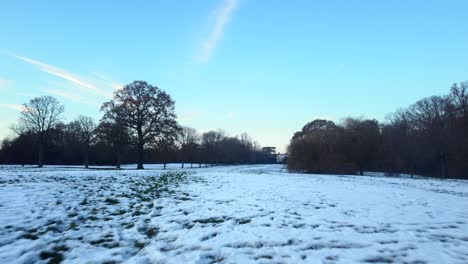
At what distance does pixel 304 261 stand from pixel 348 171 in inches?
1770

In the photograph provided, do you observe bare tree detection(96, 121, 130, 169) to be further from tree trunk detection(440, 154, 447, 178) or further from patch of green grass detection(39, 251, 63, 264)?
tree trunk detection(440, 154, 447, 178)

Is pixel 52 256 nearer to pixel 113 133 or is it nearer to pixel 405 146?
pixel 113 133

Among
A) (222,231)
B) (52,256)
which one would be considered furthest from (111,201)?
(222,231)

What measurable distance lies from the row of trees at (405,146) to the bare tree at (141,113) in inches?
957

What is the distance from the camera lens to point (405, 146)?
152ft

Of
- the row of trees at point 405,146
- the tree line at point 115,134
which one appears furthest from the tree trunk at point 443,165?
the tree line at point 115,134

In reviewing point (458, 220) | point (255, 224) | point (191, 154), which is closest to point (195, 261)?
point (255, 224)

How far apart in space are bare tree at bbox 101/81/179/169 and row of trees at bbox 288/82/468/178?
24305 millimetres

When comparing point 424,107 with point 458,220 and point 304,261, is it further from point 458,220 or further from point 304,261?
point 304,261

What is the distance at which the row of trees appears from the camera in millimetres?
40500

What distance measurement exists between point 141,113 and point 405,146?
4321 cm

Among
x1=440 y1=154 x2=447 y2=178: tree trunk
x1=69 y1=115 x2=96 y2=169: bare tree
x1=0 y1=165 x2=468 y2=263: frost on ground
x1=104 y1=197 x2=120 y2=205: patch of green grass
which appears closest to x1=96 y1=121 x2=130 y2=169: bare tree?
x1=69 y1=115 x2=96 y2=169: bare tree

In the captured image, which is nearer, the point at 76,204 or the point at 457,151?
the point at 76,204

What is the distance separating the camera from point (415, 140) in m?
45.0
